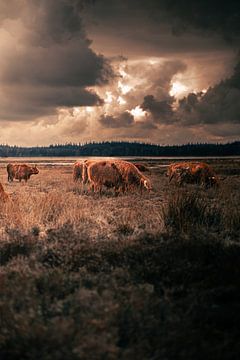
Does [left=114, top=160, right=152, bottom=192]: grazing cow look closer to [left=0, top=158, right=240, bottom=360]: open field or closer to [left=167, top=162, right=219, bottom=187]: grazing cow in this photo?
[left=167, top=162, right=219, bottom=187]: grazing cow

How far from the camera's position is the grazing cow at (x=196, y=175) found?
1908 cm

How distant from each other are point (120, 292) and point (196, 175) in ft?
54.2

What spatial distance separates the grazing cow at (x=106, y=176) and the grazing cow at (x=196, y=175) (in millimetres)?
5953

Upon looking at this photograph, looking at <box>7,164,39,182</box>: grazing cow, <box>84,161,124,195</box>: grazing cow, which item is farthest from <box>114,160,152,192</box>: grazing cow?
<box>7,164,39,182</box>: grazing cow

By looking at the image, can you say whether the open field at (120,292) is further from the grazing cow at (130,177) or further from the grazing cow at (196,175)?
the grazing cow at (196,175)

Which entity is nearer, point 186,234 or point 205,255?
point 205,255

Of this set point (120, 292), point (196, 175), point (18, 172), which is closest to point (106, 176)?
point (196, 175)

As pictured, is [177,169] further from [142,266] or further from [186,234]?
[142,266]

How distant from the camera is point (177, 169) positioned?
72.6 feet

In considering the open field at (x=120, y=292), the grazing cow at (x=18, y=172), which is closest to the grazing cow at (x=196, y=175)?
the open field at (x=120, y=292)

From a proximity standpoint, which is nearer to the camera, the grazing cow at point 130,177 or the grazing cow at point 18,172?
the grazing cow at point 130,177

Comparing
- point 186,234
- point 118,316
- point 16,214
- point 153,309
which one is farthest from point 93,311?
point 16,214

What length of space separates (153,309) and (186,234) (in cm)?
341

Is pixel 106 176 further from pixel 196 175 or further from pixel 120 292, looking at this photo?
pixel 120 292
